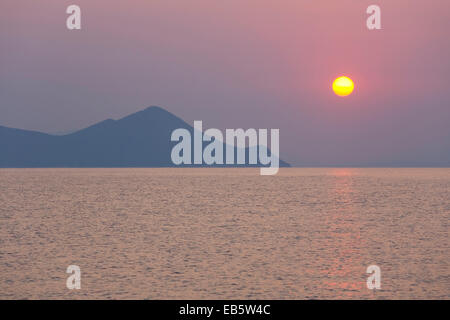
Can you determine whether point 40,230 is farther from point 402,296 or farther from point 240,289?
point 402,296

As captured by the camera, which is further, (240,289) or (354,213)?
(354,213)

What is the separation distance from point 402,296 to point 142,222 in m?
40.9

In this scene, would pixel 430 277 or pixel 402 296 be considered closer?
pixel 402 296

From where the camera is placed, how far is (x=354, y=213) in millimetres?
75750

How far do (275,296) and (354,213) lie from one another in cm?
5130

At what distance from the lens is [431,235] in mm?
50875

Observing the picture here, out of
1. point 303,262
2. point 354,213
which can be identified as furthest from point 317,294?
point 354,213
